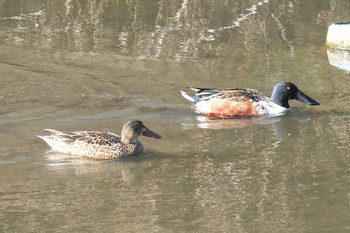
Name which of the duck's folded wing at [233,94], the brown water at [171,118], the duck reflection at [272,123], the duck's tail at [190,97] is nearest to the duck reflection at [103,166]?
the brown water at [171,118]

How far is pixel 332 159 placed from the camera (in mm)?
10648

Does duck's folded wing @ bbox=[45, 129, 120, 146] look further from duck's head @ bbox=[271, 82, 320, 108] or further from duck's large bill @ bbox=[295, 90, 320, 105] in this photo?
duck's large bill @ bbox=[295, 90, 320, 105]

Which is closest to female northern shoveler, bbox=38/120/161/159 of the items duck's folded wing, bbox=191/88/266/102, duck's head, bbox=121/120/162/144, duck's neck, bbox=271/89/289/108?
duck's head, bbox=121/120/162/144

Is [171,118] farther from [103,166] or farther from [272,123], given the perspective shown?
[103,166]

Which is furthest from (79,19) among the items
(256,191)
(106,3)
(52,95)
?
(256,191)

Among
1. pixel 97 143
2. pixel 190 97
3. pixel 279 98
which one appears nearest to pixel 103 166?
pixel 97 143

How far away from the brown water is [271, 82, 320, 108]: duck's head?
225mm

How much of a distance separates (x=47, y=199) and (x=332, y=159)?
Result: 3.35m

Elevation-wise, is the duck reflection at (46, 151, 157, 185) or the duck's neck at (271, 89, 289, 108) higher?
the duck's neck at (271, 89, 289, 108)

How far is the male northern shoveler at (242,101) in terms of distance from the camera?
13031 millimetres

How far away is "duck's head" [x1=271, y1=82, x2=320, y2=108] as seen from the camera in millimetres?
13203

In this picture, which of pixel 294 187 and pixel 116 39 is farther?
pixel 116 39

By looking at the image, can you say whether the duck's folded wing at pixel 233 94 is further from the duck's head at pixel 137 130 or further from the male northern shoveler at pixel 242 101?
the duck's head at pixel 137 130

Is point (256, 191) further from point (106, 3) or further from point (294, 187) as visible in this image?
point (106, 3)
